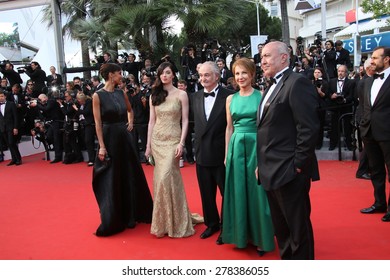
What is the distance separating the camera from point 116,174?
449 centimetres

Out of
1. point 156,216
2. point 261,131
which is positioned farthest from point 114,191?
point 261,131

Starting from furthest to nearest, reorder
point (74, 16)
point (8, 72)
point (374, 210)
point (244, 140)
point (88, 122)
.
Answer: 1. point (74, 16)
2. point (8, 72)
3. point (88, 122)
4. point (374, 210)
5. point (244, 140)

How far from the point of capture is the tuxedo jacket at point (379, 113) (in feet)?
13.9

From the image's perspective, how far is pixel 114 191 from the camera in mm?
4469

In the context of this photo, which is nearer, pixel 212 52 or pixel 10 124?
pixel 10 124

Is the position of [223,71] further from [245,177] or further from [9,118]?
[245,177]

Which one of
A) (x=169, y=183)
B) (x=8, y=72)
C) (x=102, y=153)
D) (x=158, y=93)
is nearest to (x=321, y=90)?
(x=158, y=93)

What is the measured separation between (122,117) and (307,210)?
2372 millimetres

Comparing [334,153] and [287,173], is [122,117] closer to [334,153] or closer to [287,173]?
[287,173]

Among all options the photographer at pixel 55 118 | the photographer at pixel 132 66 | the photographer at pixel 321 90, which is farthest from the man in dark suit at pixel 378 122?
the photographer at pixel 132 66

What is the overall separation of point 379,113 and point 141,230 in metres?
2.78

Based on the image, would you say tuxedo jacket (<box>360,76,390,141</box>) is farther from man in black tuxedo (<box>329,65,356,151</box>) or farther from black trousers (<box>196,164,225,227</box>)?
man in black tuxedo (<box>329,65,356,151</box>)

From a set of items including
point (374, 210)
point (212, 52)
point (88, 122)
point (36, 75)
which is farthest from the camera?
point (36, 75)

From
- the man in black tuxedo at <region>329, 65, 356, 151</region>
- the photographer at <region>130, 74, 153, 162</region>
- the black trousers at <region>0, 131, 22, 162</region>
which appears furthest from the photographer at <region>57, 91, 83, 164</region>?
the man in black tuxedo at <region>329, 65, 356, 151</region>
